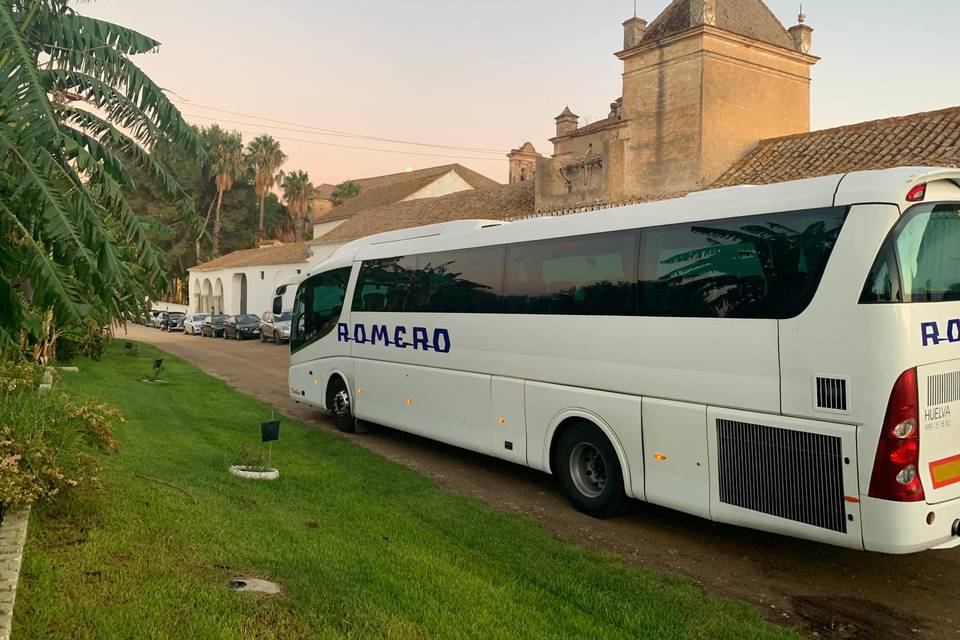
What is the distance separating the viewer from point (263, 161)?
74.6 m

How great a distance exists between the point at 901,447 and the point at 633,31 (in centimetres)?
1837

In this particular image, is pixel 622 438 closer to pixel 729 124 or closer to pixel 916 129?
pixel 916 129

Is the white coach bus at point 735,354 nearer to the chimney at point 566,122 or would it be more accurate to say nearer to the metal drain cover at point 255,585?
the metal drain cover at point 255,585

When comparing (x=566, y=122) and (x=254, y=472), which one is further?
(x=566, y=122)

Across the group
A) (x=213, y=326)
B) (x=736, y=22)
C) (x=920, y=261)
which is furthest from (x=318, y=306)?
(x=213, y=326)


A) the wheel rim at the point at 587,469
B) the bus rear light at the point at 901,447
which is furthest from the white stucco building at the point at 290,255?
the bus rear light at the point at 901,447

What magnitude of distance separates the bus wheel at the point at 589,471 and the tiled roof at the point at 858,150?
10.9 metres

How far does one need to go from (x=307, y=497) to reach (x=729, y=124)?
1628cm

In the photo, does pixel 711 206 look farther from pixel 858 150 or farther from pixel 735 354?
pixel 858 150

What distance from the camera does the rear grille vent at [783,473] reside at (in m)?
5.66

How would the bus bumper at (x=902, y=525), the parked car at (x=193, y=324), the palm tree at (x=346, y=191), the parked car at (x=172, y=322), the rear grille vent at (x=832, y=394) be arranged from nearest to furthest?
the bus bumper at (x=902, y=525) < the rear grille vent at (x=832, y=394) < the parked car at (x=193, y=324) < the parked car at (x=172, y=322) < the palm tree at (x=346, y=191)

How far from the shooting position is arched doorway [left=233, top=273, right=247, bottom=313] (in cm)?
5597

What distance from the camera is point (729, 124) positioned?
64.7ft

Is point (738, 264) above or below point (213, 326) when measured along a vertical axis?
above
